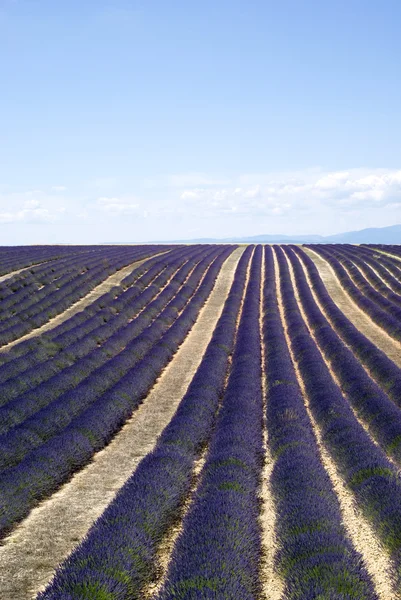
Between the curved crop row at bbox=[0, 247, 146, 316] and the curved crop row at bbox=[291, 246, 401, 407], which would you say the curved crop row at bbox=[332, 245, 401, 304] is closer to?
the curved crop row at bbox=[291, 246, 401, 407]

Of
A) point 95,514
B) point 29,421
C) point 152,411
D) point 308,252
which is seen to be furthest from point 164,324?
point 308,252

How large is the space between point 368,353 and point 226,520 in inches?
441

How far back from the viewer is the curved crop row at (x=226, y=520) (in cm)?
531

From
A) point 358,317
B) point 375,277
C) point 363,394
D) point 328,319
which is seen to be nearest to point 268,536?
point 363,394

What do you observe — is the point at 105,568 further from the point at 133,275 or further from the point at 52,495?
the point at 133,275

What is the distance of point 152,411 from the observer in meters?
13.4

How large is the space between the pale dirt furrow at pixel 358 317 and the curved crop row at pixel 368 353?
0.43m

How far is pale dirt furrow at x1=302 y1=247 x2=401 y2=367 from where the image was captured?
1877cm

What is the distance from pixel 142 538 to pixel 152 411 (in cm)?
691

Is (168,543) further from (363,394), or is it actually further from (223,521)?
(363,394)

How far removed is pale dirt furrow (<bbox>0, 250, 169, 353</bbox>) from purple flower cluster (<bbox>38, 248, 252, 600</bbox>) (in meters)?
10.8

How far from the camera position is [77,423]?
11.2 meters

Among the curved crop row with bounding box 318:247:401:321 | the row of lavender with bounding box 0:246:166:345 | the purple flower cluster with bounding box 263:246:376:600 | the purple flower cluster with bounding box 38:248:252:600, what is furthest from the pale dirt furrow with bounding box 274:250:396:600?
the curved crop row with bounding box 318:247:401:321

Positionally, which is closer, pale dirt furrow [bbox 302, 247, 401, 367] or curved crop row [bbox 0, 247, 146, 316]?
pale dirt furrow [bbox 302, 247, 401, 367]
